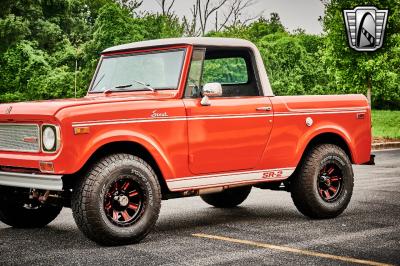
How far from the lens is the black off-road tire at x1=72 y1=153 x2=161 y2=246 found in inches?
248

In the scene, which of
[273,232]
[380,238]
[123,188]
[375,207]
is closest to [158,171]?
[123,188]

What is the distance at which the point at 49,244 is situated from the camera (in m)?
6.75

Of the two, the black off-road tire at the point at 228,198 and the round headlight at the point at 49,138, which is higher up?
the round headlight at the point at 49,138

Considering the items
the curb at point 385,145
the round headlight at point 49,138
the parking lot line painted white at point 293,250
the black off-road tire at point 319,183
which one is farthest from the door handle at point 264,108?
the curb at point 385,145

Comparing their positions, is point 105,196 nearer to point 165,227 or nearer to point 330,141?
point 165,227

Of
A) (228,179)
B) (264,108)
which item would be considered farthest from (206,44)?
(228,179)

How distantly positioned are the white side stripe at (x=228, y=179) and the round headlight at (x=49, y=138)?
1269mm

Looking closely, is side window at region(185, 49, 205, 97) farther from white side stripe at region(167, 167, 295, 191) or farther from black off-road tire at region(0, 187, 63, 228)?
black off-road tire at region(0, 187, 63, 228)

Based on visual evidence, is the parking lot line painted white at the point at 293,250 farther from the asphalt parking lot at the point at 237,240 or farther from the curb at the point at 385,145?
the curb at the point at 385,145

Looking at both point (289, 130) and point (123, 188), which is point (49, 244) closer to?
point (123, 188)

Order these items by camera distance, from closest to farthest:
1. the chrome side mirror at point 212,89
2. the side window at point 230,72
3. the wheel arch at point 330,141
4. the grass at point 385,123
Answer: the chrome side mirror at point 212,89 < the side window at point 230,72 < the wheel arch at point 330,141 < the grass at point 385,123

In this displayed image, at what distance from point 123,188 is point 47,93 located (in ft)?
78.3

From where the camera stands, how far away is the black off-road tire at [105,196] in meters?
6.30

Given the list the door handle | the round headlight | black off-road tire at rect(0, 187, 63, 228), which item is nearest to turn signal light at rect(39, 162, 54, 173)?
the round headlight
